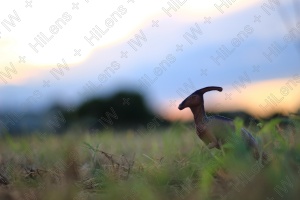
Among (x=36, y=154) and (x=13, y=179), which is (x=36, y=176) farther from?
(x=36, y=154)

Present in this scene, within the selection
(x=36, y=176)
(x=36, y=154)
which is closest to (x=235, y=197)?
(x=36, y=176)

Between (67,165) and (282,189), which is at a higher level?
(67,165)

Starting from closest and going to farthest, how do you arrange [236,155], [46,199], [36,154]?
1. [46,199]
2. [236,155]
3. [36,154]

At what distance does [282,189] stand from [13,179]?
122 centimetres

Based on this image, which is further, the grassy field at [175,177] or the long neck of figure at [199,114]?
the long neck of figure at [199,114]

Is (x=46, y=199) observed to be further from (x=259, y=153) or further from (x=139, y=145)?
(x=139, y=145)

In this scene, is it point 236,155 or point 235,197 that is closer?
point 235,197

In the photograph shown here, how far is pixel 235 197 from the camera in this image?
1.31 metres

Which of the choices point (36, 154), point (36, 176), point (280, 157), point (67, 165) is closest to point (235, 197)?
point (280, 157)

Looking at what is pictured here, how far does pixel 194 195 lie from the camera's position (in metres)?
1.48

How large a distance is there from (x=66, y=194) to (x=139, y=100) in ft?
31.7

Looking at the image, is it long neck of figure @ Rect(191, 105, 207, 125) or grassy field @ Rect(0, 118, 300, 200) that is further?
long neck of figure @ Rect(191, 105, 207, 125)

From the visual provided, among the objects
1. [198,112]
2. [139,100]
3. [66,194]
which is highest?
[66,194]

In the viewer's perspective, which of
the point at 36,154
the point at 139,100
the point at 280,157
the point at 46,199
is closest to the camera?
the point at 46,199
